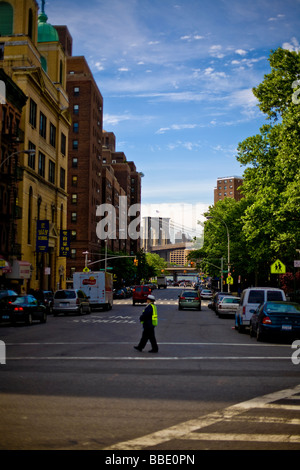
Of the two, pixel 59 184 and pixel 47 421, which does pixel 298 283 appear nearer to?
pixel 59 184

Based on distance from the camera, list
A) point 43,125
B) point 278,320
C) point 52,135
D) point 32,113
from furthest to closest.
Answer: point 52,135
point 43,125
point 32,113
point 278,320

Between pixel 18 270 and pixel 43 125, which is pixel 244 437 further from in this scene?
pixel 43 125

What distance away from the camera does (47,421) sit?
6.97m

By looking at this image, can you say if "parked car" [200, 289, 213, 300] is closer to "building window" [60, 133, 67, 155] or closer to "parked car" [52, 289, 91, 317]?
"building window" [60, 133, 67, 155]

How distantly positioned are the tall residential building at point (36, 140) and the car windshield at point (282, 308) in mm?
32814

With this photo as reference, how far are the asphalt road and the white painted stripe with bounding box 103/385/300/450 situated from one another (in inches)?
0.5

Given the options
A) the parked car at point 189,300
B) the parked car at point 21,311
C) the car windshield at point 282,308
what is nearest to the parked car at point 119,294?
the parked car at point 189,300

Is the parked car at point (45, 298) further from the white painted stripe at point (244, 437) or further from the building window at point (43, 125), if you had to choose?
the white painted stripe at point (244, 437)

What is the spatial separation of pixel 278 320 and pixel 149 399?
33.4 feet

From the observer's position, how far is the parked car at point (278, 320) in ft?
57.6

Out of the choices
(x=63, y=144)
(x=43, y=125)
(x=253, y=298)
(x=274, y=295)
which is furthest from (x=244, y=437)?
(x=63, y=144)

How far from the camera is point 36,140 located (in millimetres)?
57000

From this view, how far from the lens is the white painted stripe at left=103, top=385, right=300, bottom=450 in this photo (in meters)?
5.89

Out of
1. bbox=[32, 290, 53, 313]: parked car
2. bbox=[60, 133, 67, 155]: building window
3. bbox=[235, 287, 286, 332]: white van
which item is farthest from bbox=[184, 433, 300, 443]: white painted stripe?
bbox=[60, 133, 67, 155]: building window
